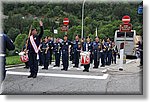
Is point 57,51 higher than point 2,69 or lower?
higher

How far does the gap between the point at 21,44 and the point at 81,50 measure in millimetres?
1692

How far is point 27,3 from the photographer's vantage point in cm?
788

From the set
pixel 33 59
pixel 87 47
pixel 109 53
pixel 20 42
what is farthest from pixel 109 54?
pixel 20 42

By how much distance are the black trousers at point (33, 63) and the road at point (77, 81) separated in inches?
3.6

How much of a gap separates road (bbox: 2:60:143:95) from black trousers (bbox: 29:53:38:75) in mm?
92

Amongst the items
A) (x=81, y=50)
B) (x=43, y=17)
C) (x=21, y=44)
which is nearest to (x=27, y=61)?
(x=21, y=44)

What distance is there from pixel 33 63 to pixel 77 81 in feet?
2.95

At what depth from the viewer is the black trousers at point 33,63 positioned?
7.98 metres

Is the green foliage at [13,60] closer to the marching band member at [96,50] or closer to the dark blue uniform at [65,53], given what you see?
the dark blue uniform at [65,53]

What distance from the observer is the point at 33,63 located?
8031 mm

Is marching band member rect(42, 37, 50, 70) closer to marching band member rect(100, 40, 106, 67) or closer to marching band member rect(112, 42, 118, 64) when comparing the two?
marching band member rect(100, 40, 106, 67)

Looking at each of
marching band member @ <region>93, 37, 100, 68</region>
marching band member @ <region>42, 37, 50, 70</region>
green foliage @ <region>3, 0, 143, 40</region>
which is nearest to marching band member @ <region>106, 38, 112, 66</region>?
marching band member @ <region>93, 37, 100, 68</region>

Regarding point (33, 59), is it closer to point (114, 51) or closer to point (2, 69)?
point (2, 69)

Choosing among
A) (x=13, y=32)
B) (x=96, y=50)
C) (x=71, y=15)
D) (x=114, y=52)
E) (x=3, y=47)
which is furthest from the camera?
(x=96, y=50)
